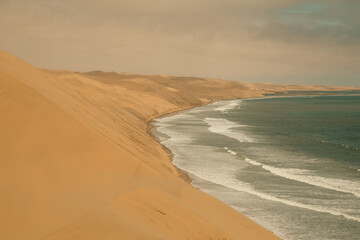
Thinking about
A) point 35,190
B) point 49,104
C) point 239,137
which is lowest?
point 239,137

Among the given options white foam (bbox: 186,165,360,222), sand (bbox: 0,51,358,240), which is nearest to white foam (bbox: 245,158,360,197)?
white foam (bbox: 186,165,360,222)

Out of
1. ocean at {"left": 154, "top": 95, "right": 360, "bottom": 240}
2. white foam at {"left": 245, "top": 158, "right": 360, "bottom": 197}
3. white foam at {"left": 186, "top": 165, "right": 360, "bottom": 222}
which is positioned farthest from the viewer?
white foam at {"left": 245, "top": 158, "right": 360, "bottom": 197}

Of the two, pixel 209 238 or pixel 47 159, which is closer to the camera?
pixel 209 238

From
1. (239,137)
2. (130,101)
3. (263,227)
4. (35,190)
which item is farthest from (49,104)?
(130,101)

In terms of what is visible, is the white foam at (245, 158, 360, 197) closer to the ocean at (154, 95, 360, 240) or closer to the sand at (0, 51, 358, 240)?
the ocean at (154, 95, 360, 240)

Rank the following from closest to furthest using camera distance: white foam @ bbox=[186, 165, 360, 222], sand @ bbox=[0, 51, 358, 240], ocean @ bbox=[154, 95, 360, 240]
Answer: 1. sand @ bbox=[0, 51, 358, 240]
2. ocean @ bbox=[154, 95, 360, 240]
3. white foam @ bbox=[186, 165, 360, 222]

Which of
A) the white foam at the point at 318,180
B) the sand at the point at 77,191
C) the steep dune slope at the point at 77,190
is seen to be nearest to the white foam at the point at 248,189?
the white foam at the point at 318,180

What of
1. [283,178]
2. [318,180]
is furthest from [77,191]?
[318,180]

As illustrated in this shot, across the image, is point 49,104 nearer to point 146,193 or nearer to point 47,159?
point 47,159

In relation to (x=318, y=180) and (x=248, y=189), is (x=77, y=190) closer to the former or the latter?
(x=248, y=189)
